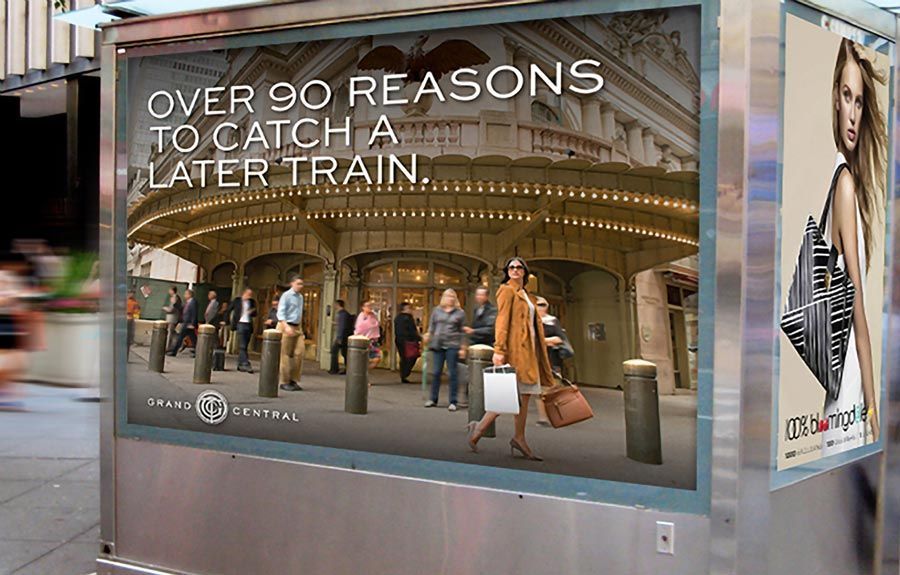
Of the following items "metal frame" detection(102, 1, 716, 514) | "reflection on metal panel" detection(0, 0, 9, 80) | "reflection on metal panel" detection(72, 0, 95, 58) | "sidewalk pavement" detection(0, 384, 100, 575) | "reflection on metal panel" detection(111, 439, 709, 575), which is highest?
"reflection on metal panel" detection(0, 0, 9, 80)

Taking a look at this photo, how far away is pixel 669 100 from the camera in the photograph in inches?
128

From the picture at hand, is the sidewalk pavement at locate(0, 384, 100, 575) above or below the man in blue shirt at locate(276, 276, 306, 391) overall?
below

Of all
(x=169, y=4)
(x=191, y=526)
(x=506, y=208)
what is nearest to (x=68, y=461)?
(x=191, y=526)

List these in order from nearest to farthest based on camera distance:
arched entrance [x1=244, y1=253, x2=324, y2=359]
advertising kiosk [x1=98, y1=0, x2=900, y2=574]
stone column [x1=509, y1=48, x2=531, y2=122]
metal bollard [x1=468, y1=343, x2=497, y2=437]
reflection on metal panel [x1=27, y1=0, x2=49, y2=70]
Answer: advertising kiosk [x1=98, y1=0, x2=900, y2=574] → stone column [x1=509, y1=48, x2=531, y2=122] → metal bollard [x1=468, y1=343, x2=497, y2=437] → arched entrance [x1=244, y1=253, x2=324, y2=359] → reflection on metal panel [x1=27, y1=0, x2=49, y2=70]

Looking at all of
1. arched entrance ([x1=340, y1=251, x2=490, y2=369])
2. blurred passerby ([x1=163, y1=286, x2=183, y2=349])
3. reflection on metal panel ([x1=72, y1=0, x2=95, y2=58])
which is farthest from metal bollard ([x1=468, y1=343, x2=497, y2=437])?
reflection on metal panel ([x1=72, y1=0, x2=95, y2=58])

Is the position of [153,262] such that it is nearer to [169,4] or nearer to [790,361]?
[169,4]

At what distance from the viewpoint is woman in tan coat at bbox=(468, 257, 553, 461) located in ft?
11.5

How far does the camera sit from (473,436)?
3574 millimetres

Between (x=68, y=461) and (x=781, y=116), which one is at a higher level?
(x=781, y=116)

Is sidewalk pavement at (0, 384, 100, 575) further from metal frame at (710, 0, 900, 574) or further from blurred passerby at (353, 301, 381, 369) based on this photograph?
metal frame at (710, 0, 900, 574)

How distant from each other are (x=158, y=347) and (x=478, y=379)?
1.77 meters

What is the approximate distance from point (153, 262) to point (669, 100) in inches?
105

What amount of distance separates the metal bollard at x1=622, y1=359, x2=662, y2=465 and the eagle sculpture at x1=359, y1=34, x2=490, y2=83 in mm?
1413

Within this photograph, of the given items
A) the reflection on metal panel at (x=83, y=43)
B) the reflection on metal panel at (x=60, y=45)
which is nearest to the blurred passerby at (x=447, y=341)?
the reflection on metal panel at (x=83, y=43)
